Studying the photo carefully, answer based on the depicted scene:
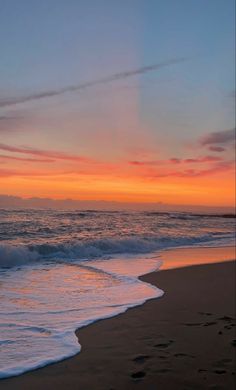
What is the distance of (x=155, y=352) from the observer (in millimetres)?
5422

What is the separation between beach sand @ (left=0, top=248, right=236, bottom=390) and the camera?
14.8 feet

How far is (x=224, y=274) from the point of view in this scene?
12305 mm

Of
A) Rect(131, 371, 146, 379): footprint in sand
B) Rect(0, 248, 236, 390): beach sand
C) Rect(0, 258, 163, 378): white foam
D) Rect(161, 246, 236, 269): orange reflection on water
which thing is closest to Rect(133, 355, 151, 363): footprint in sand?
Rect(0, 248, 236, 390): beach sand

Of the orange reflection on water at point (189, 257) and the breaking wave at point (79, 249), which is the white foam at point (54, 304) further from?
the orange reflection on water at point (189, 257)

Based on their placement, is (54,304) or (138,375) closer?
(138,375)

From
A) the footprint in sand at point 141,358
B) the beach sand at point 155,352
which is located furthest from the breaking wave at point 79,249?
the footprint in sand at point 141,358

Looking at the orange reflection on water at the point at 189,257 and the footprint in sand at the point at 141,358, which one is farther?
the orange reflection on water at the point at 189,257

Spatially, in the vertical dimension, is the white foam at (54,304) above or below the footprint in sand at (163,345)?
above

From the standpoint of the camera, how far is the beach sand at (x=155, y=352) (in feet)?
14.8

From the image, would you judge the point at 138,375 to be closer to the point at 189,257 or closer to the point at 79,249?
the point at 79,249

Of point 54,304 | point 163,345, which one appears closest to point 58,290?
point 54,304

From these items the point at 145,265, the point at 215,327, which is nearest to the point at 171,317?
the point at 215,327

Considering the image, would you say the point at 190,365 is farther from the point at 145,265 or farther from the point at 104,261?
the point at 104,261

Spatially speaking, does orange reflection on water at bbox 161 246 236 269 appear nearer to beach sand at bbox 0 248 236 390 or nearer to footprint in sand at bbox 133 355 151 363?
beach sand at bbox 0 248 236 390
